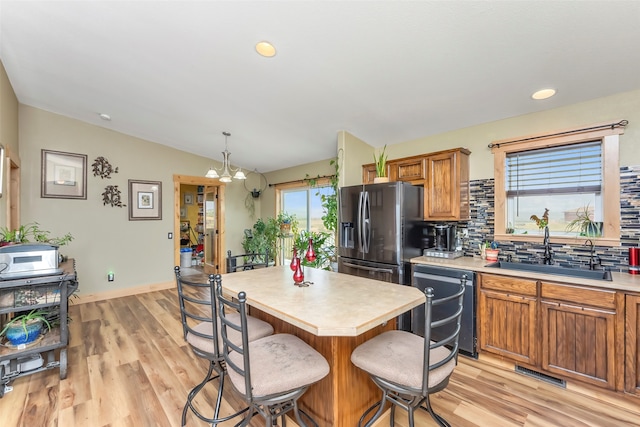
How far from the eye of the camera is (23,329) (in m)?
2.31

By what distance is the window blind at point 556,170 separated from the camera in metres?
2.61

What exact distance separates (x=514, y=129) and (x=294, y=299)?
2.88m

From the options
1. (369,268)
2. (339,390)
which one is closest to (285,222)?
(369,268)

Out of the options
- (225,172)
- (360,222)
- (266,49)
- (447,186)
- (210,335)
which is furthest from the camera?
(225,172)

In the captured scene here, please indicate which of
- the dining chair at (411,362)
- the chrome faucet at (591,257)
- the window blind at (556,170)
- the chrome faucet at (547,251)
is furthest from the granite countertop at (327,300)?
the window blind at (556,170)

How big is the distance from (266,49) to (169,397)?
281 cm

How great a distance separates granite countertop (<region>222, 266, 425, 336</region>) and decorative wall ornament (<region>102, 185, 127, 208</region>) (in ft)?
12.0

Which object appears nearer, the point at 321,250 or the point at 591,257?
the point at 591,257

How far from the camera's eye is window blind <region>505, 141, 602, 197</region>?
2.61 metres

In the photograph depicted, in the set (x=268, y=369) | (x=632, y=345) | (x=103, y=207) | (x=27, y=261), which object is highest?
(x=103, y=207)

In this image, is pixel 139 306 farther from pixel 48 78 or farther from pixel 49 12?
pixel 49 12

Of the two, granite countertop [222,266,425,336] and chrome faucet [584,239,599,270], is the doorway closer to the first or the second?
granite countertop [222,266,425,336]

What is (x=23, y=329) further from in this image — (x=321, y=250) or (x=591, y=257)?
(x=591, y=257)

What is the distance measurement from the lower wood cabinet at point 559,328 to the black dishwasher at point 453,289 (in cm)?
8
